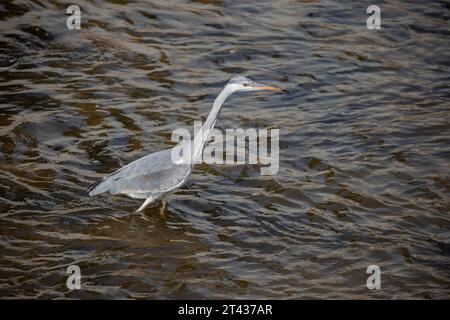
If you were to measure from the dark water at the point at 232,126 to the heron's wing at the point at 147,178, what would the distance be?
40 centimetres

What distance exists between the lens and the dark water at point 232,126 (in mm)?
7086

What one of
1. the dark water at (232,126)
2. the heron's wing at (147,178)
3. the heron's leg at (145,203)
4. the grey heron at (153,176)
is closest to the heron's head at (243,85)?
the grey heron at (153,176)

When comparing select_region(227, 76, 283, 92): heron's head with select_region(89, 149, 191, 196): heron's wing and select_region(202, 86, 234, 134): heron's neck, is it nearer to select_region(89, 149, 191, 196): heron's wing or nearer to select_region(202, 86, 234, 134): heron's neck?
select_region(202, 86, 234, 134): heron's neck

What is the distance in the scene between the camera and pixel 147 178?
25.9ft

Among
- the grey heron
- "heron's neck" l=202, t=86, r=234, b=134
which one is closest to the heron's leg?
the grey heron

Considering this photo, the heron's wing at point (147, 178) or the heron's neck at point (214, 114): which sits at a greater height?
the heron's neck at point (214, 114)

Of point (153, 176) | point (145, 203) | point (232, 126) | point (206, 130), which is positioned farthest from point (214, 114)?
point (232, 126)

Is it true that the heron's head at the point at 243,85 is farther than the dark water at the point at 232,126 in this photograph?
Yes

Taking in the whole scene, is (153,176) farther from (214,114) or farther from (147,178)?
(214,114)

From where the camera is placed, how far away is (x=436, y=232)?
7699 millimetres

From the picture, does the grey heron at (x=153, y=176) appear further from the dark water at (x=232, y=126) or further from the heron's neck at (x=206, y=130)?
the dark water at (x=232, y=126)

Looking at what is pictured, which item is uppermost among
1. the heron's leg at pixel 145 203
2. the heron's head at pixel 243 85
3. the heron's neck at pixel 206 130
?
the heron's head at pixel 243 85

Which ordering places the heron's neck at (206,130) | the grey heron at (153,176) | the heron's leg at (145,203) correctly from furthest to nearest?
the heron's leg at (145,203)
the heron's neck at (206,130)
the grey heron at (153,176)

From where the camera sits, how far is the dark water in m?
7.09
